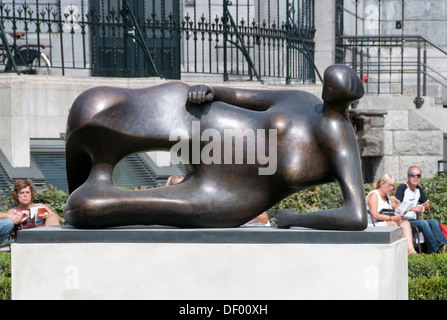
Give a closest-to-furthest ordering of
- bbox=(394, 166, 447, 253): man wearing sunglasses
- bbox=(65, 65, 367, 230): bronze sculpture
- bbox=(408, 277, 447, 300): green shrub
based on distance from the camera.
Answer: bbox=(65, 65, 367, 230): bronze sculpture < bbox=(408, 277, 447, 300): green shrub < bbox=(394, 166, 447, 253): man wearing sunglasses

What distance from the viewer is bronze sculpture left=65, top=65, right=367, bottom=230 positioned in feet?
18.4

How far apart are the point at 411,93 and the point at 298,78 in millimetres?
3972

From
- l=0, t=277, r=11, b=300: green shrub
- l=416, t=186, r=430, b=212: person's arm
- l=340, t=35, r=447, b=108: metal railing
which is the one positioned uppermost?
l=340, t=35, r=447, b=108: metal railing

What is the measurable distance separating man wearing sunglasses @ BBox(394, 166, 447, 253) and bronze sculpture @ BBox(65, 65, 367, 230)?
4.26 m

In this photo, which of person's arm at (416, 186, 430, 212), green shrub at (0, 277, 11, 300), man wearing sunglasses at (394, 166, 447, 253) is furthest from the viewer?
person's arm at (416, 186, 430, 212)

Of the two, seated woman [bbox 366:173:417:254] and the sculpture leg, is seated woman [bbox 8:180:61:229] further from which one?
the sculpture leg

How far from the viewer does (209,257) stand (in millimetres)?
5414

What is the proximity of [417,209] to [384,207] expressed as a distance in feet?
2.32

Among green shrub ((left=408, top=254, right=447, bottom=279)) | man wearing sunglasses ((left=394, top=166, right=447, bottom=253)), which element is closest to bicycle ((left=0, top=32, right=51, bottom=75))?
man wearing sunglasses ((left=394, top=166, right=447, bottom=253))

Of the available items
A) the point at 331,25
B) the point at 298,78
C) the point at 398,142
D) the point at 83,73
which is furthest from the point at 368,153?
the point at 83,73

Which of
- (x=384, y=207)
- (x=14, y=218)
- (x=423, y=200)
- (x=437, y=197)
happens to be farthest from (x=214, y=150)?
(x=437, y=197)

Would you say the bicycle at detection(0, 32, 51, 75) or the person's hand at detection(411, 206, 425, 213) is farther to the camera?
the bicycle at detection(0, 32, 51, 75)

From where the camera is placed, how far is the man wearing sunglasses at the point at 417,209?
974 cm

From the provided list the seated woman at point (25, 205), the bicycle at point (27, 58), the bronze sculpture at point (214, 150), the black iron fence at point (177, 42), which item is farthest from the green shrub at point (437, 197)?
the bicycle at point (27, 58)
